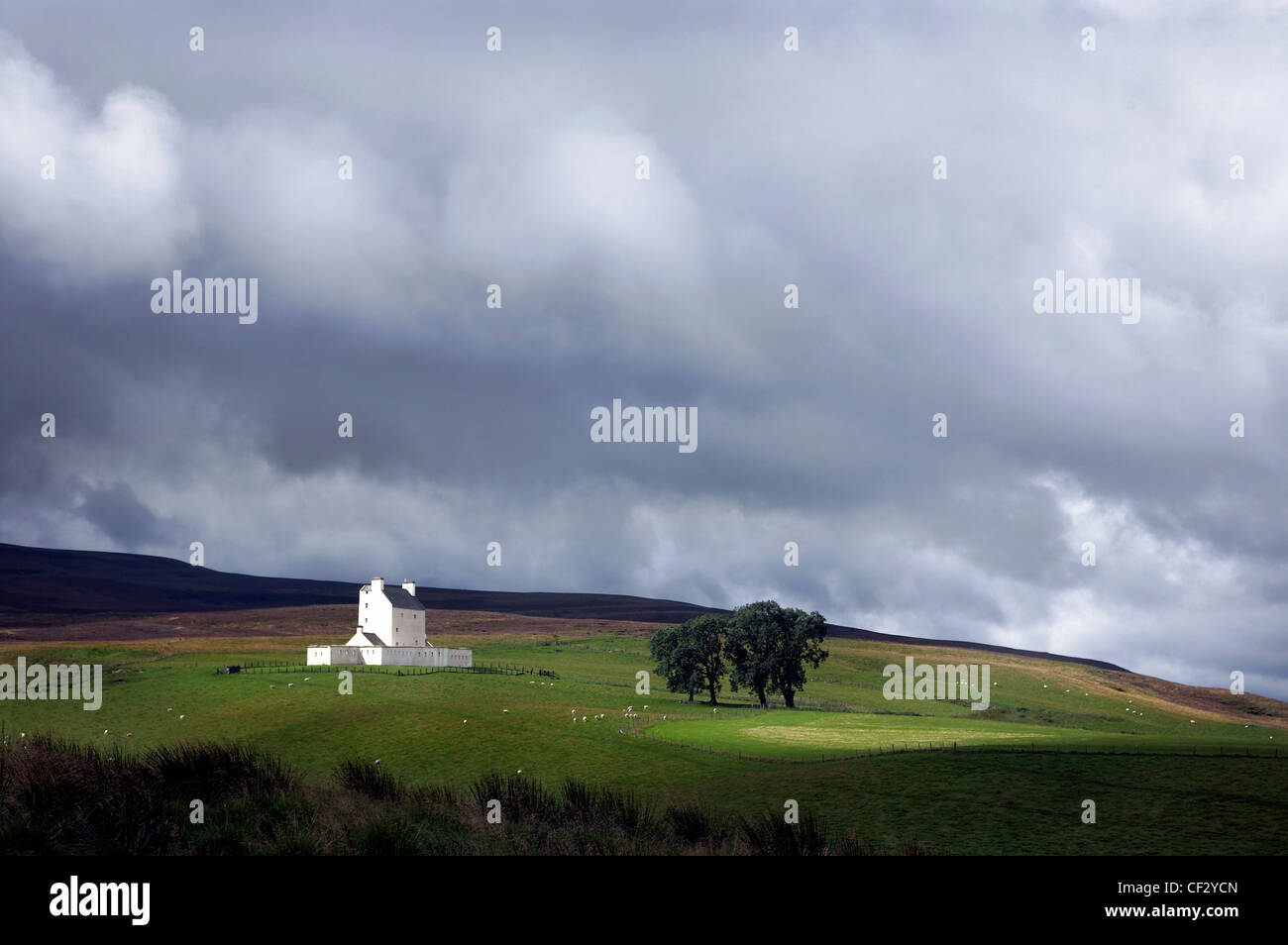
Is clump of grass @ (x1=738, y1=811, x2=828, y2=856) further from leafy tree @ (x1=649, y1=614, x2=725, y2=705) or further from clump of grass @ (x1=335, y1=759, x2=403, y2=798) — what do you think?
leafy tree @ (x1=649, y1=614, x2=725, y2=705)

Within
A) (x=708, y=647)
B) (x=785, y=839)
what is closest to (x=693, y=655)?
(x=708, y=647)

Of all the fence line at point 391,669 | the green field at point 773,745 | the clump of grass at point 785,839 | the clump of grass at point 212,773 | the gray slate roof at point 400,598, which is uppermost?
the gray slate roof at point 400,598

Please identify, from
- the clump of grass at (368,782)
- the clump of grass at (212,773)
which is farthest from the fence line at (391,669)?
the clump of grass at (212,773)

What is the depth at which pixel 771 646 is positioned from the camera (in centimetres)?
11012

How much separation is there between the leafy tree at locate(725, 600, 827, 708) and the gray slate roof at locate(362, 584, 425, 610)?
164 ft

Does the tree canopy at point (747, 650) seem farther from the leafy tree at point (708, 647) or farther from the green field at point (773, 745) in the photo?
the green field at point (773, 745)

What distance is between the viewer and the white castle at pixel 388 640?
130 meters

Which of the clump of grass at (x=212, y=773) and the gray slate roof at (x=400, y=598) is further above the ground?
the gray slate roof at (x=400, y=598)

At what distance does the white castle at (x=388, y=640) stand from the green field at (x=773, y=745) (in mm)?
11213

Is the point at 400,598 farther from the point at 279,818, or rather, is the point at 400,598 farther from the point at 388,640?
the point at 279,818

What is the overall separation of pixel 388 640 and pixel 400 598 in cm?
703

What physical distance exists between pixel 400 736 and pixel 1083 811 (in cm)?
4702
